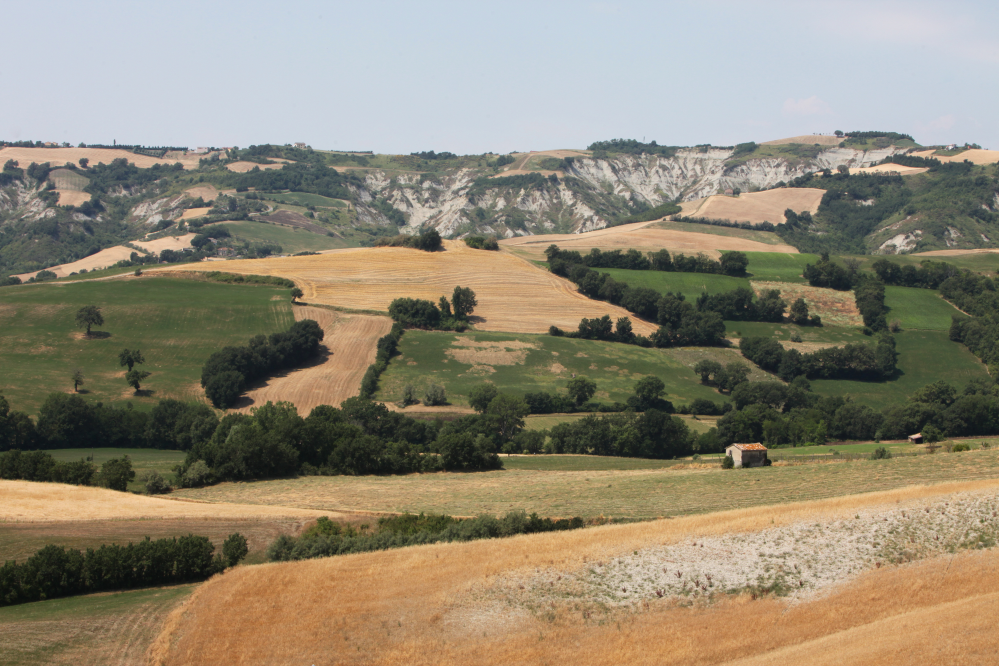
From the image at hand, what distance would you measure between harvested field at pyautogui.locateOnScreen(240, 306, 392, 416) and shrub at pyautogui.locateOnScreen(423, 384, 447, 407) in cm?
992

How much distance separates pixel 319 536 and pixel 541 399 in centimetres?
5775

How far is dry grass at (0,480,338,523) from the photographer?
174 feet

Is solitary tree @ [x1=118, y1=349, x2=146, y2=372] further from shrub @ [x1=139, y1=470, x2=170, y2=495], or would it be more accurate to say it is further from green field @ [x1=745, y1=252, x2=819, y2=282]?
green field @ [x1=745, y1=252, x2=819, y2=282]

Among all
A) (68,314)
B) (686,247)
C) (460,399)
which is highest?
(686,247)

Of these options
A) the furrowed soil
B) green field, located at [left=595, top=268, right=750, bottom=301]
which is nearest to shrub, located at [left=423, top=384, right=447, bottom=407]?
the furrowed soil

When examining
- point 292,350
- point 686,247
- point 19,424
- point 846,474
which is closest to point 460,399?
point 292,350

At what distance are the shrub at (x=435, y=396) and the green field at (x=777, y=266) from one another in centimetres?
8226

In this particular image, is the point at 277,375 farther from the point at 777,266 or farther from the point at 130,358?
the point at 777,266

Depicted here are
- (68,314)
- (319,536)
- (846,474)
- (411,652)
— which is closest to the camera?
(411,652)

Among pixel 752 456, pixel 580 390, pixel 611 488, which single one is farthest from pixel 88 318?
pixel 752 456

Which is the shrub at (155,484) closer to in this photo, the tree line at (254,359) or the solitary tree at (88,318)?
the tree line at (254,359)

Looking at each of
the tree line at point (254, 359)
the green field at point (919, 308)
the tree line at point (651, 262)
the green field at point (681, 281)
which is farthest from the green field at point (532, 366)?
the tree line at point (651, 262)

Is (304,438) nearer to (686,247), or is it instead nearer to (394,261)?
(394,261)

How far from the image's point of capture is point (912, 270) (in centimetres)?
15700
